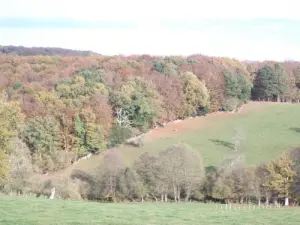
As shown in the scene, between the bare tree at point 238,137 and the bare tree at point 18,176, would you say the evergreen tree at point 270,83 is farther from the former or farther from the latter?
the bare tree at point 18,176

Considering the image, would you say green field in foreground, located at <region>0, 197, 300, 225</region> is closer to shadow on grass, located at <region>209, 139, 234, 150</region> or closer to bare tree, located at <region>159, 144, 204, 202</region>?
bare tree, located at <region>159, 144, 204, 202</region>

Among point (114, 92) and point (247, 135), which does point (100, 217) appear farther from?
point (247, 135)

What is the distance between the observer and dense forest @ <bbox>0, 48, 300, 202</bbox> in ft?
173

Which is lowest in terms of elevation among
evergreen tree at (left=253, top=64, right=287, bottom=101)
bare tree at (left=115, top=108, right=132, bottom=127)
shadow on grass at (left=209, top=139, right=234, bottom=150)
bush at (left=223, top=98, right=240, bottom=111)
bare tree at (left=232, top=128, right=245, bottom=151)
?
shadow on grass at (left=209, top=139, right=234, bottom=150)

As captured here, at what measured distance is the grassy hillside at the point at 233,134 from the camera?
243ft

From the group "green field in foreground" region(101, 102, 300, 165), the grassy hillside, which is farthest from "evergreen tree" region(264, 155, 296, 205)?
"green field in foreground" region(101, 102, 300, 165)

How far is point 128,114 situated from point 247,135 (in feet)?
60.1

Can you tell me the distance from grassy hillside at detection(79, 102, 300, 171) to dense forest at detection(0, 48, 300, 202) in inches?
98.7

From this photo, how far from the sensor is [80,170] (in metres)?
63.5

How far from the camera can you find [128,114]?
84.9 metres

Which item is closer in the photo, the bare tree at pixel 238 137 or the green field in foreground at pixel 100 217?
the green field in foreground at pixel 100 217

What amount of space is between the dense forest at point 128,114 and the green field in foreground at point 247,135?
335 cm

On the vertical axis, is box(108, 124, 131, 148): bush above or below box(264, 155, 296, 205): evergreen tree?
above

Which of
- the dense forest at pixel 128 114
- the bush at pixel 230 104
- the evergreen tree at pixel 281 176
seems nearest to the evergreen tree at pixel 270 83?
the dense forest at pixel 128 114
